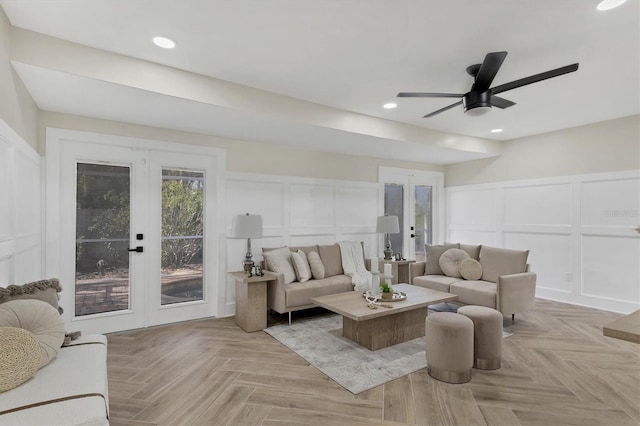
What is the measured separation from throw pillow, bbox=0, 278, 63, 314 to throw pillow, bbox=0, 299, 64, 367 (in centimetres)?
16

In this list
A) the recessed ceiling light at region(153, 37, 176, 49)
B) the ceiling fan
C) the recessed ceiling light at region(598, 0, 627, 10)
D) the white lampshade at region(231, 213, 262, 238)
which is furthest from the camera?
the white lampshade at region(231, 213, 262, 238)

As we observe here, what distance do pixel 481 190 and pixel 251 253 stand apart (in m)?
4.39

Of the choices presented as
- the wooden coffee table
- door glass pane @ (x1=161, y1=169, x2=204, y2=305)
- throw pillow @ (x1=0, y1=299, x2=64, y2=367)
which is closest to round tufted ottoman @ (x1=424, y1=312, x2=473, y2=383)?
the wooden coffee table

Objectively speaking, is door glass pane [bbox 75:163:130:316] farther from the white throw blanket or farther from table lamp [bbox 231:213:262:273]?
the white throw blanket

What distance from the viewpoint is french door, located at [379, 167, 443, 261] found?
6.14m

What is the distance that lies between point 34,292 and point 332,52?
2.65 meters

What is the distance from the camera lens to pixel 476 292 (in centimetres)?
394

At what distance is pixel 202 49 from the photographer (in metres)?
2.59

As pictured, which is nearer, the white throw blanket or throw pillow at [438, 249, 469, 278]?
the white throw blanket

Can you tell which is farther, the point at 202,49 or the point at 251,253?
the point at 251,253

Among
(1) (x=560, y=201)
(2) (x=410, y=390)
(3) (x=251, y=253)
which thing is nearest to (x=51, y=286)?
(3) (x=251, y=253)

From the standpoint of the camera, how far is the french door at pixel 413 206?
242 inches

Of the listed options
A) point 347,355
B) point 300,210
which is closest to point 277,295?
point 347,355

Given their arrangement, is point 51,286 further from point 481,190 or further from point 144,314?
point 481,190
